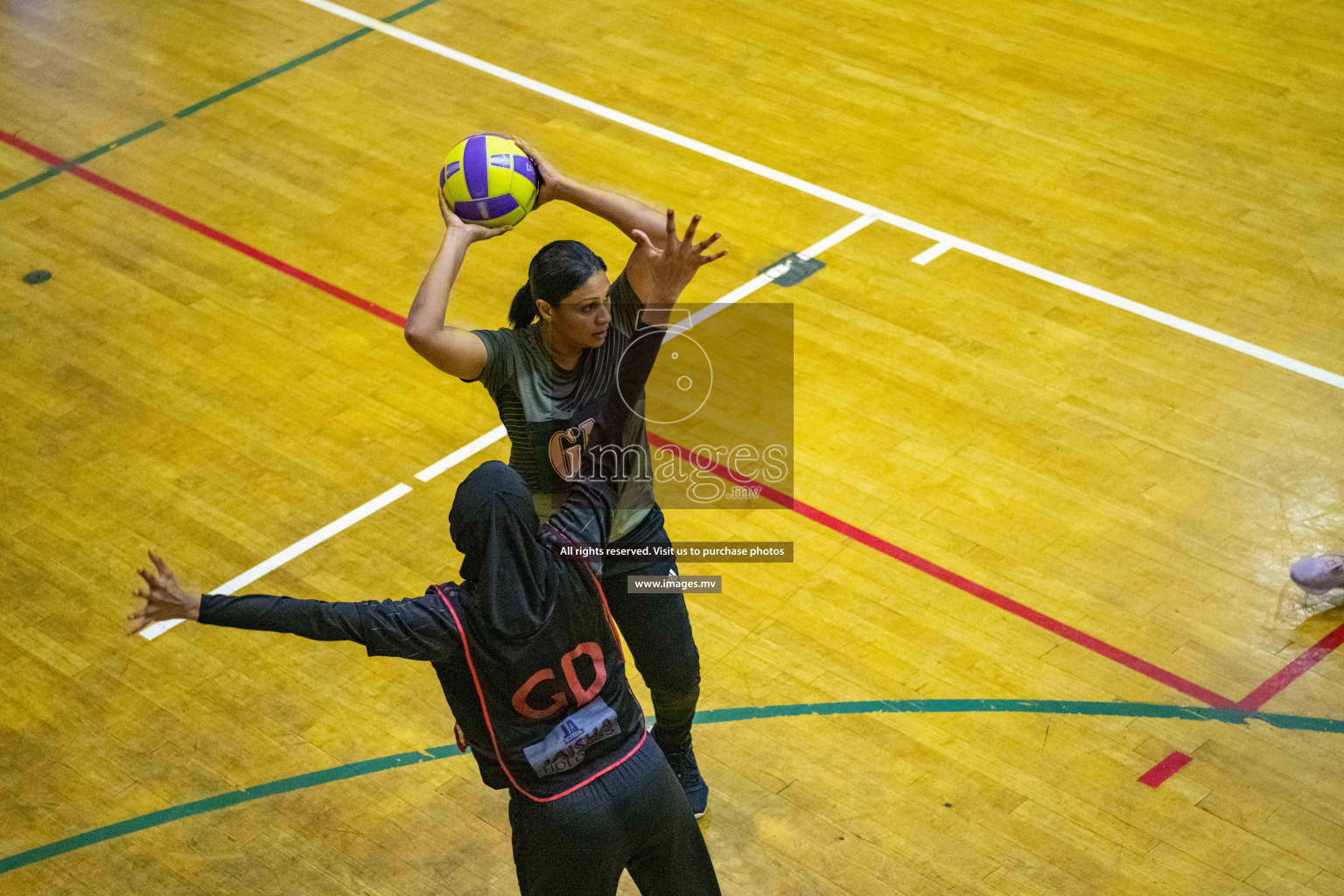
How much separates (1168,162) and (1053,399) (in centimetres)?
241

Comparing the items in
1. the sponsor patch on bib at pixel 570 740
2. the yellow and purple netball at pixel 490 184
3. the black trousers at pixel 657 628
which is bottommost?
the black trousers at pixel 657 628

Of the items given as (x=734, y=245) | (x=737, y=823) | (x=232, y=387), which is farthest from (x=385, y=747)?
(x=734, y=245)

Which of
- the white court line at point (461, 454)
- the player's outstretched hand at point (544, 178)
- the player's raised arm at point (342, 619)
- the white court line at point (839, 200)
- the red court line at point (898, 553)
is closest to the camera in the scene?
the player's raised arm at point (342, 619)

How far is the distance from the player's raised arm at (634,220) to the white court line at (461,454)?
246cm

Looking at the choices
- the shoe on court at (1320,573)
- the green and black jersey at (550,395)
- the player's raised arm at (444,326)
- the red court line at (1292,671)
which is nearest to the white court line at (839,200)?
the shoe on court at (1320,573)

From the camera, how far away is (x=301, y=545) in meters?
6.43

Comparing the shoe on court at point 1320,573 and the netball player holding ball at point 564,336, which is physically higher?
the netball player holding ball at point 564,336

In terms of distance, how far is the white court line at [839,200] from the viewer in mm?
7227

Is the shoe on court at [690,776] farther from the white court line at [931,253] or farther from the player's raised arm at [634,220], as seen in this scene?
the white court line at [931,253]

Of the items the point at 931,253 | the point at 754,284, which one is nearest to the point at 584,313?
the point at 754,284

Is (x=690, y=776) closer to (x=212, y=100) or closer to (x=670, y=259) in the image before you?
(x=670, y=259)

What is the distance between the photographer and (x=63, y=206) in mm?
8789

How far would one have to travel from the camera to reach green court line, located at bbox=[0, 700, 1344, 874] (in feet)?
17.1

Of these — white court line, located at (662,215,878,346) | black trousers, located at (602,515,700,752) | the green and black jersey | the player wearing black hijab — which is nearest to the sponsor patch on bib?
the player wearing black hijab
